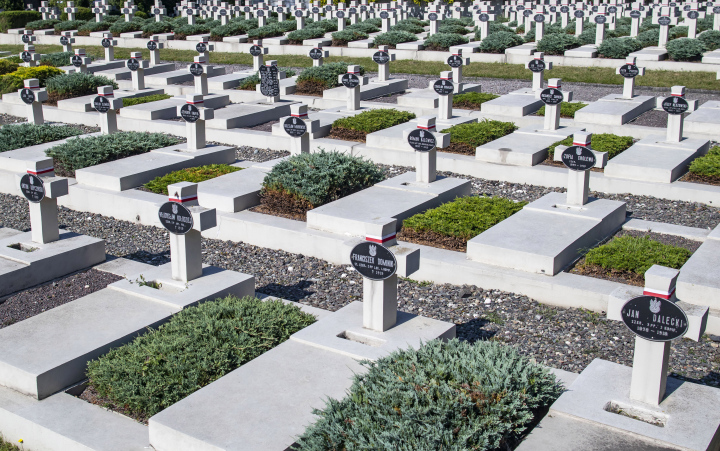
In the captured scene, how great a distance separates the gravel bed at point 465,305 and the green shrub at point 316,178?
0.95m

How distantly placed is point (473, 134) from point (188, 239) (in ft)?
24.7

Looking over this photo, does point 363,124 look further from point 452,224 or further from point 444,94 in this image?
point 452,224

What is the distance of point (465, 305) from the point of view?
8023mm

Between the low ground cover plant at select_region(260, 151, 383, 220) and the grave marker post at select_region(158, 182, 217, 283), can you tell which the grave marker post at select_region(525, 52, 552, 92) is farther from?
the grave marker post at select_region(158, 182, 217, 283)

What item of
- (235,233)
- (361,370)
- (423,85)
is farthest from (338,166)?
(423,85)

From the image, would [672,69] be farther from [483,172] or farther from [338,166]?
[338,166]

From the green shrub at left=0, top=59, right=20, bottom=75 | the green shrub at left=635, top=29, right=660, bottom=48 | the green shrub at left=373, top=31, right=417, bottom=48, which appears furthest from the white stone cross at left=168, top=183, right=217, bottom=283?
the green shrub at left=635, top=29, right=660, bottom=48

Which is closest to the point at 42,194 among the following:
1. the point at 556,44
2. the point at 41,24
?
the point at 556,44

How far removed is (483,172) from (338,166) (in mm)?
3127

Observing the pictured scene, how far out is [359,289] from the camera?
8.52 m

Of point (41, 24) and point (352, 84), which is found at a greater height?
Answer: point (41, 24)

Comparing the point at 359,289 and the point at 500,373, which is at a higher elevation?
the point at 500,373

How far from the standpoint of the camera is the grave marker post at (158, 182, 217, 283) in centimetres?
730

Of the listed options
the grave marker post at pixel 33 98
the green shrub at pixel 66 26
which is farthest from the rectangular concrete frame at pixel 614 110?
the green shrub at pixel 66 26
